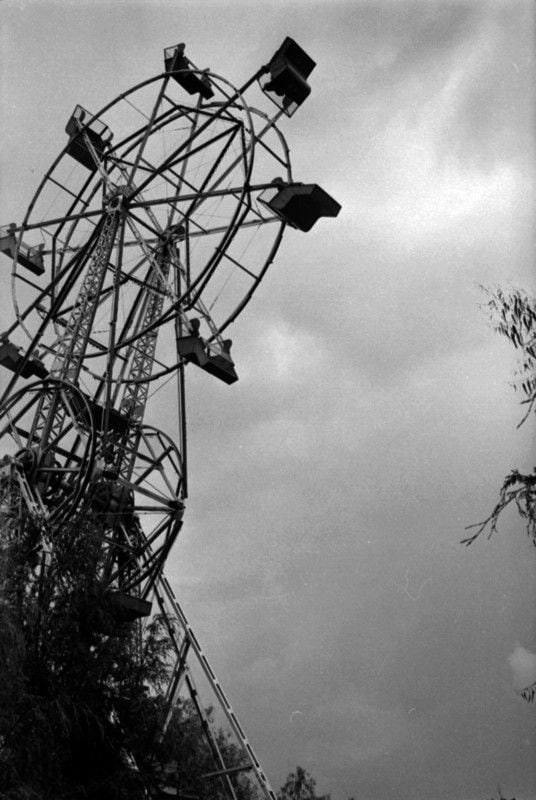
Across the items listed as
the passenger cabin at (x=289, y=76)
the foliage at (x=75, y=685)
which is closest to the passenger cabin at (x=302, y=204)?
the passenger cabin at (x=289, y=76)

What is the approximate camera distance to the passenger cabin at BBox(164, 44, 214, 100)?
1983cm

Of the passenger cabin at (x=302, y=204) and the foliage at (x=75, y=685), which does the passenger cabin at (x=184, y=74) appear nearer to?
the passenger cabin at (x=302, y=204)

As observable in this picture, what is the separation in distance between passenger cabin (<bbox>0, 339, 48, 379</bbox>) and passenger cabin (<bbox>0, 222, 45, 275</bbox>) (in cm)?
216

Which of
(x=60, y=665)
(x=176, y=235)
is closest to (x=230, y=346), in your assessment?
(x=176, y=235)

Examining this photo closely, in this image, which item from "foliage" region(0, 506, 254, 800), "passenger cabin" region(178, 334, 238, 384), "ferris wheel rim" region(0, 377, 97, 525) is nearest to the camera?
"foliage" region(0, 506, 254, 800)

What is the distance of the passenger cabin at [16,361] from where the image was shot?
20.3 metres

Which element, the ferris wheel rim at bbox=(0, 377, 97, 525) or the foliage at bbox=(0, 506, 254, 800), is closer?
the foliage at bbox=(0, 506, 254, 800)

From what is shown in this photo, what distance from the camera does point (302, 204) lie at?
1648cm

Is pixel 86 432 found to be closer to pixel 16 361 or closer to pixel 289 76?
pixel 16 361

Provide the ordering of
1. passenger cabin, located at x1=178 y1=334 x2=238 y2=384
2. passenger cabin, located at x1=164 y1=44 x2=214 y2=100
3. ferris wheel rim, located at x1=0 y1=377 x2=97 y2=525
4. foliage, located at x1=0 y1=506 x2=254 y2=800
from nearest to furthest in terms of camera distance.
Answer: foliage, located at x1=0 y1=506 x2=254 y2=800 → ferris wheel rim, located at x1=0 y1=377 x2=97 y2=525 → passenger cabin, located at x1=178 y1=334 x2=238 y2=384 → passenger cabin, located at x1=164 y1=44 x2=214 y2=100

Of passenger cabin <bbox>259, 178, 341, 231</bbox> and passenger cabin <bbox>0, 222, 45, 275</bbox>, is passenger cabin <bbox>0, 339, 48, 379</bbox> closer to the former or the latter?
passenger cabin <bbox>0, 222, 45, 275</bbox>

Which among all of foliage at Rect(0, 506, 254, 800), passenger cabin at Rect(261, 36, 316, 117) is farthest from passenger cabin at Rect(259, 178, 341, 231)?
foliage at Rect(0, 506, 254, 800)

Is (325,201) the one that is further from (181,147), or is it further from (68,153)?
(68,153)

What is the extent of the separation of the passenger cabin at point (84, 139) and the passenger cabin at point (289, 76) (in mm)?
4933
